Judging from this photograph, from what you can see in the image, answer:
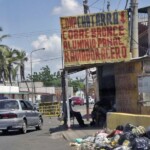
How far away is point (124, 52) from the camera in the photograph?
19500 mm

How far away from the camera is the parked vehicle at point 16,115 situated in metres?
20.7

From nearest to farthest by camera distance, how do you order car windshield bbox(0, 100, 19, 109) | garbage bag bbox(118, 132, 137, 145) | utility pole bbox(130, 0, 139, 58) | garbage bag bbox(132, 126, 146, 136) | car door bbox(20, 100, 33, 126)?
garbage bag bbox(118, 132, 137, 145) < garbage bag bbox(132, 126, 146, 136) < utility pole bbox(130, 0, 139, 58) < car windshield bbox(0, 100, 19, 109) < car door bbox(20, 100, 33, 126)

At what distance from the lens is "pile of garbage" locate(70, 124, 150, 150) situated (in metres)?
11.0

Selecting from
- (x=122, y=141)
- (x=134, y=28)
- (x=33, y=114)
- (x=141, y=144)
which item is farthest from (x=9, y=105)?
(x=141, y=144)

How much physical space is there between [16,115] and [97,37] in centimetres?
495

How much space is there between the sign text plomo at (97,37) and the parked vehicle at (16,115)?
3.36 m

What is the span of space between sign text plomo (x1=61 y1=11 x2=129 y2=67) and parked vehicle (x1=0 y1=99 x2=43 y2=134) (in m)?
3.36

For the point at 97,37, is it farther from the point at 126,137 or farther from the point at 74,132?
the point at 126,137

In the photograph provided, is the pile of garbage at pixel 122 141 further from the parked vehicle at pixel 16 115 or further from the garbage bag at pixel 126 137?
the parked vehicle at pixel 16 115

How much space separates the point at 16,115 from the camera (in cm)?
2072

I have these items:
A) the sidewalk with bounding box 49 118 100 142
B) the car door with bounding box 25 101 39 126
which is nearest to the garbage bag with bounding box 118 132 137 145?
the sidewalk with bounding box 49 118 100 142

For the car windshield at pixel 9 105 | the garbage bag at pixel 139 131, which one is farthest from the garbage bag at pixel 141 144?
the car windshield at pixel 9 105

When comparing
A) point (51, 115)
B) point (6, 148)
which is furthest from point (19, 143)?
point (51, 115)

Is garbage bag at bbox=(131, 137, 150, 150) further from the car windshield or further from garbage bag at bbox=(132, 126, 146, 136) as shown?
the car windshield
